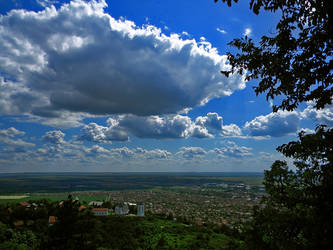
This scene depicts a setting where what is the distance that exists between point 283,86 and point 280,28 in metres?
1.69

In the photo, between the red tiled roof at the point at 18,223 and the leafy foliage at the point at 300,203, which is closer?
the leafy foliage at the point at 300,203

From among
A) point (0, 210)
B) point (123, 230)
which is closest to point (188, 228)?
point (123, 230)

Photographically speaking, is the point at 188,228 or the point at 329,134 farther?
the point at 188,228

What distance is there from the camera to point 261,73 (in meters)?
6.84

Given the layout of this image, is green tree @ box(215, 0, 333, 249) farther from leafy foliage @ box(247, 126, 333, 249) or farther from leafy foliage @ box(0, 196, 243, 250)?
leafy foliage @ box(0, 196, 243, 250)

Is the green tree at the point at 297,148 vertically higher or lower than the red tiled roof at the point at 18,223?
higher

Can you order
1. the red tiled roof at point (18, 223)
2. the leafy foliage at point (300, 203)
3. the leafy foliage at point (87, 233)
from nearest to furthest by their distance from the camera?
1. the leafy foliage at point (300, 203)
2. the leafy foliage at point (87, 233)
3. the red tiled roof at point (18, 223)

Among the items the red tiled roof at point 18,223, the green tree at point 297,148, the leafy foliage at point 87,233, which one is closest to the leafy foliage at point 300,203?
the green tree at point 297,148

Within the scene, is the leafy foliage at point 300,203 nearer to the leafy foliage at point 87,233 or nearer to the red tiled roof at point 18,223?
the leafy foliage at point 87,233

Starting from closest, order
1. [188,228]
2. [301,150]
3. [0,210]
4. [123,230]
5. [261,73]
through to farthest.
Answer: [301,150]
[261,73]
[123,230]
[0,210]
[188,228]

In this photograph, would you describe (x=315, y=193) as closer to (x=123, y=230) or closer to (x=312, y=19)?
(x=312, y=19)

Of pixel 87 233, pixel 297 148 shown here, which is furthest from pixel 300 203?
pixel 87 233

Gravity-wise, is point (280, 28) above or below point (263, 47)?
above

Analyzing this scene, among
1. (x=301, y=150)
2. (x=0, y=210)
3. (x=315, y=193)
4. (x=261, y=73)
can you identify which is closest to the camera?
(x=315, y=193)
